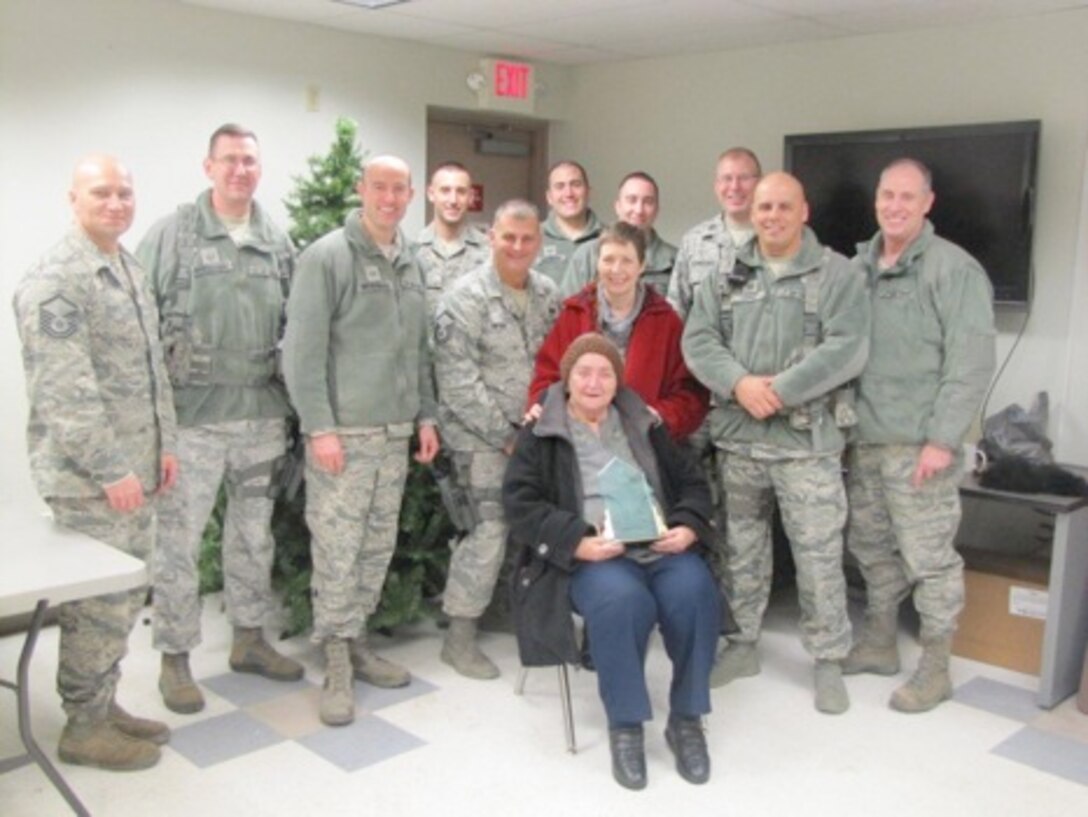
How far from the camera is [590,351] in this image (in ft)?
10.2

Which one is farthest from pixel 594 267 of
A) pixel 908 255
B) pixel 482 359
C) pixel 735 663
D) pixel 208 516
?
pixel 208 516

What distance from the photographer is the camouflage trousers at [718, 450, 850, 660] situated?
330 cm

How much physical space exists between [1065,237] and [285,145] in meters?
3.35

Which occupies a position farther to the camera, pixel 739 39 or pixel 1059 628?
pixel 739 39

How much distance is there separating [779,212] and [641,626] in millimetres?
1278

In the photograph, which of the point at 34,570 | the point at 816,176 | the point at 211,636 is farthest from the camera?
the point at 816,176

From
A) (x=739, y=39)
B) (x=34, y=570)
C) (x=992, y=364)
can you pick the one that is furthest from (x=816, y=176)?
(x=34, y=570)

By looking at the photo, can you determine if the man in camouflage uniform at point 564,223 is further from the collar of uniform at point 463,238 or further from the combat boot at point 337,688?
the combat boot at point 337,688

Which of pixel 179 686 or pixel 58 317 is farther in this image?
pixel 179 686

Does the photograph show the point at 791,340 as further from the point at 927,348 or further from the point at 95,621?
the point at 95,621

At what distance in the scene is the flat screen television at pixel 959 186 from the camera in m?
4.34

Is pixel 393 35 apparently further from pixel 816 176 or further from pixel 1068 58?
pixel 1068 58

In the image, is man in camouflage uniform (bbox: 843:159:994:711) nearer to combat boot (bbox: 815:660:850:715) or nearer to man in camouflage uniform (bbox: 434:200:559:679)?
combat boot (bbox: 815:660:850:715)

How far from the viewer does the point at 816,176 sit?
16.3 ft
